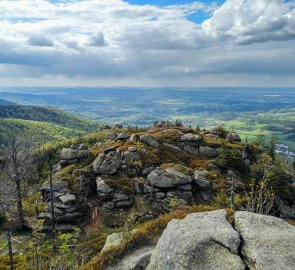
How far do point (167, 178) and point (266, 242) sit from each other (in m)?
43.8

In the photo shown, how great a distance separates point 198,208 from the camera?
67.5 feet

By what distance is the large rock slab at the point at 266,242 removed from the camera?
11.5 m

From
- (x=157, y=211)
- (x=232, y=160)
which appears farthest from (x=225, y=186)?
(x=157, y=211)

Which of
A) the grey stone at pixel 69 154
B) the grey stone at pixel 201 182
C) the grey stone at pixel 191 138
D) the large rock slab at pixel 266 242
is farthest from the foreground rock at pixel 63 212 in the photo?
the large rock slab at pixel 266 242

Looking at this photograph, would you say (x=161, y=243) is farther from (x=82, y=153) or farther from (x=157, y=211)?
(x=82, y=153)

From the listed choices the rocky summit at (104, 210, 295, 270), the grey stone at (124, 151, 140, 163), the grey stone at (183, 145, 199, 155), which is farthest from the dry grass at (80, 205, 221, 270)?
the grey stone at (183, 145, 199, 155)

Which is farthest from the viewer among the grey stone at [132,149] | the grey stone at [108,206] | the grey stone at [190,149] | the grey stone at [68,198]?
the grey stone at [190,149]

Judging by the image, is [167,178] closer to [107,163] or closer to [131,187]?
[131,187]

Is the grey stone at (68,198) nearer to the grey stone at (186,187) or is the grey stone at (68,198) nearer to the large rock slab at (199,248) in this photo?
the grey stone at (186,187)

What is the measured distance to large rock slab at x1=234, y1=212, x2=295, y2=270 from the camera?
11500 millimetres

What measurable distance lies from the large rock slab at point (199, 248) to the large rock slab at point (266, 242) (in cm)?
41

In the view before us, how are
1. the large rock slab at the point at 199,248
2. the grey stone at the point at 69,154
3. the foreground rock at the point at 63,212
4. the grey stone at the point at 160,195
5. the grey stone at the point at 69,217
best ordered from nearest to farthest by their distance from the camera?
the large rock slab at the point at 199,248
the foreground rock at the point at 63,212
the grey stone at the point at 69,217
the grey stone at the point at 160,195
the grey stone at the point at 69,154

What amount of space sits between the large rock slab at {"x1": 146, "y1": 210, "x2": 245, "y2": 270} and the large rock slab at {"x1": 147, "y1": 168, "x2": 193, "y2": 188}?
41789mm

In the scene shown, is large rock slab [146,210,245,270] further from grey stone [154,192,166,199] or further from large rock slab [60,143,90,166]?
large rock slab [60,143,90,166]
